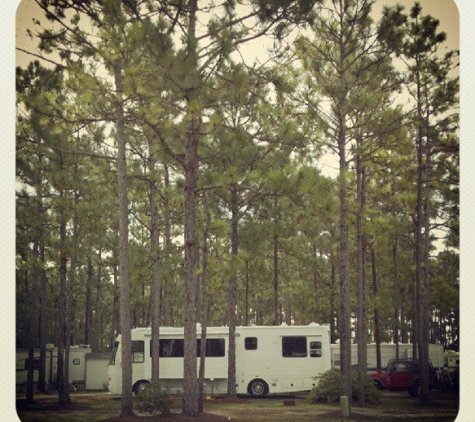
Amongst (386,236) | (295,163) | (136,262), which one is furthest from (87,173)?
(386,236)

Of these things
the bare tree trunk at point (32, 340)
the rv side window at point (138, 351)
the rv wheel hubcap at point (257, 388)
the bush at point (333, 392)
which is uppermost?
the bare tree trunk at point (32, 340)

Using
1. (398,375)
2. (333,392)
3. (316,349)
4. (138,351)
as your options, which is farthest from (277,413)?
(398,375)

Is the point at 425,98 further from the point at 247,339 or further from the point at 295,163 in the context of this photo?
the point at 247,339

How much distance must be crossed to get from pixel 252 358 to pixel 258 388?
1.97ft

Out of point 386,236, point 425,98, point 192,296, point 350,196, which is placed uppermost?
point 425,98

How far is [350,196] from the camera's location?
34.0ft

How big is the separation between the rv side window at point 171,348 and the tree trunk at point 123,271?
498 centimetres

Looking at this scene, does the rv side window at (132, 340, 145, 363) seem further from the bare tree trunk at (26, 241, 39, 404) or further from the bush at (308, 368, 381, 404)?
the bush at (308, 368, 381, 404)

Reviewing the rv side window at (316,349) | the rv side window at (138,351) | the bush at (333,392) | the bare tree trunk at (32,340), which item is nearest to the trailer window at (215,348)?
the rv side window at (138,351)

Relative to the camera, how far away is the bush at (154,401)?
747 cm

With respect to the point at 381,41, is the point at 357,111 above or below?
below

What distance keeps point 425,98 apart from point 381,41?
102 centimetres

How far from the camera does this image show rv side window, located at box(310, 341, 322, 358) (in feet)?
42.1

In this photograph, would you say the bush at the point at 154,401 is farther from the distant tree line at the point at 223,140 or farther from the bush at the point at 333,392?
the bush at the point at 333,392
